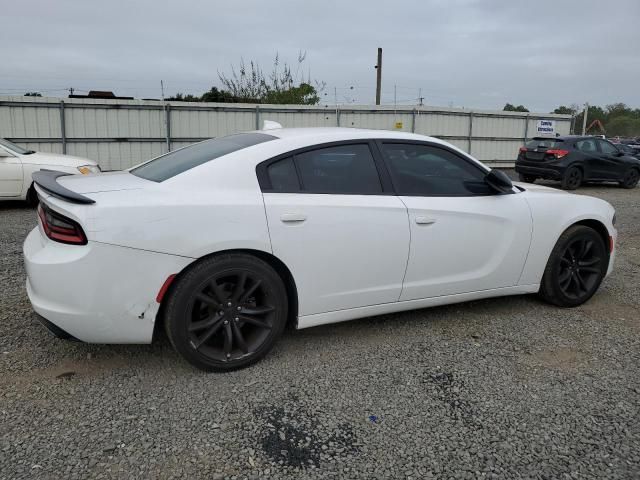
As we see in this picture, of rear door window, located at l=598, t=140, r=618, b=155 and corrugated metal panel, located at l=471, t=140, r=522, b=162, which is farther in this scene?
corrugated metal panel, located at l=471, t=140, r=522, b=162

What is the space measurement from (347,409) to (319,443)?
0.34 meters

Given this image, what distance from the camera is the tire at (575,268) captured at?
419cm

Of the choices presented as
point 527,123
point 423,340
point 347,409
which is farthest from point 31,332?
point 527,123

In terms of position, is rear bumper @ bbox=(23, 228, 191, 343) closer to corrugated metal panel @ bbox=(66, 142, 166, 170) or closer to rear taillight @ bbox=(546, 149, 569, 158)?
corrugated metal panel @ bbox=(66, 142, 166, 170)

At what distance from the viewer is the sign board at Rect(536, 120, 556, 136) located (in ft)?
67.5

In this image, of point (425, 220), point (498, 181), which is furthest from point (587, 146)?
point (425, 220)

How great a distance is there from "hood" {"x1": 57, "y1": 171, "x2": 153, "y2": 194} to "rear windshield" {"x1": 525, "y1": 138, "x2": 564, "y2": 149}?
12856 mm

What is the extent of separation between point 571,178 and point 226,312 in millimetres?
13027

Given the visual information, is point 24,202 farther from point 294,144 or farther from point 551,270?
point 551,270

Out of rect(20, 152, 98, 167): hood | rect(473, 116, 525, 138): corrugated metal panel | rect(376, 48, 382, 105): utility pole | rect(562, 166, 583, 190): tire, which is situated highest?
rect(376, 48, 382, 105): utility pole

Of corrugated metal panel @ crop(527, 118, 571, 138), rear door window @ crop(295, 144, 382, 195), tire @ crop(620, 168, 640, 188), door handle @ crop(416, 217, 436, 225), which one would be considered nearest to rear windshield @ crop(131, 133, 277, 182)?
rear door window @ crop(295, 144, 382, 195)

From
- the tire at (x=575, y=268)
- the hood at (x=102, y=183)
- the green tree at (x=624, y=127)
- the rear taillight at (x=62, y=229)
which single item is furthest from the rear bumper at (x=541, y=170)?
the green tree at (x=624, y=127)

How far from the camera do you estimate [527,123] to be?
66.7ft

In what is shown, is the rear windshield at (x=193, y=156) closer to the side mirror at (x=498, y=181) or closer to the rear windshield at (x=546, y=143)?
the side mirror at (x=498, y=181)
